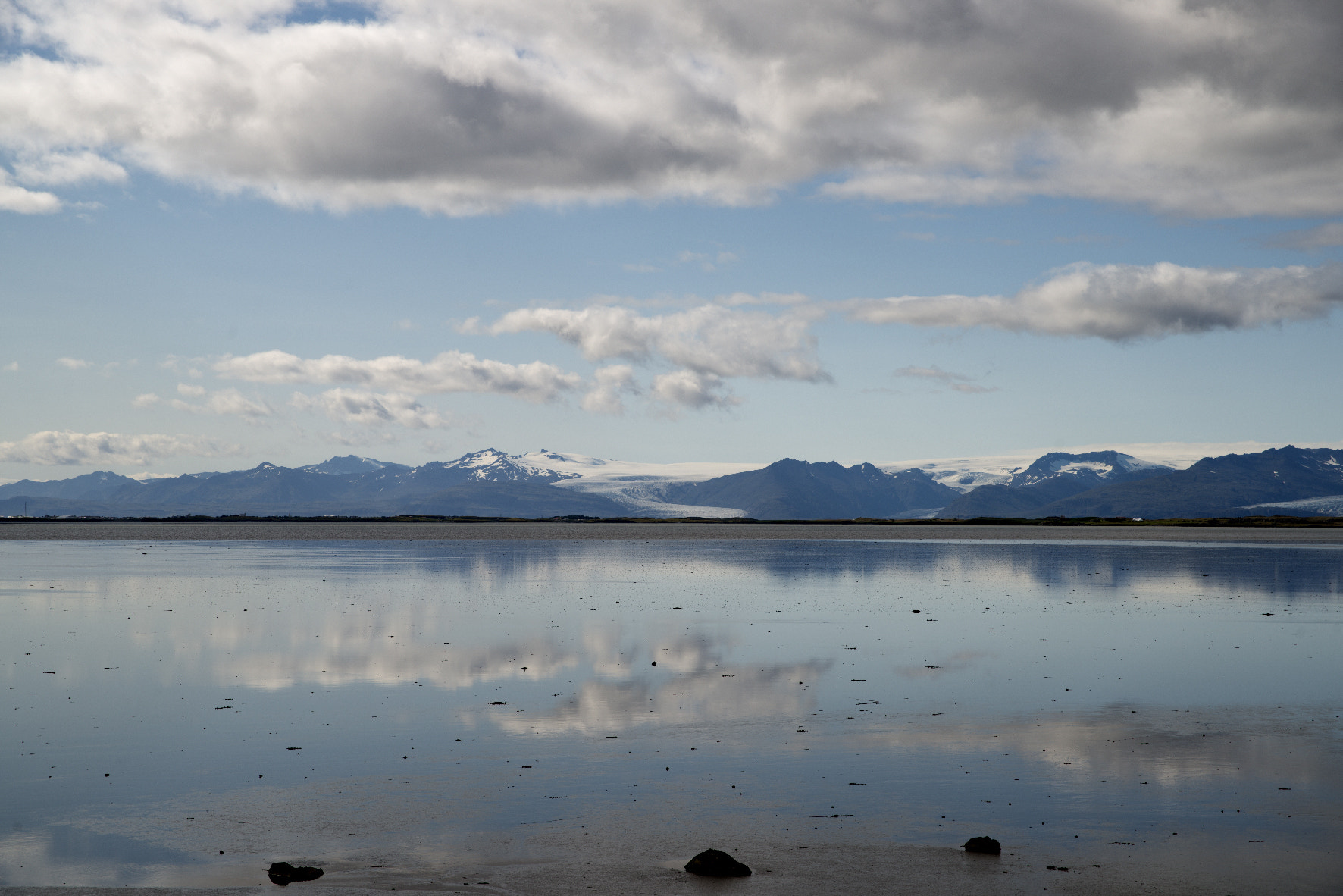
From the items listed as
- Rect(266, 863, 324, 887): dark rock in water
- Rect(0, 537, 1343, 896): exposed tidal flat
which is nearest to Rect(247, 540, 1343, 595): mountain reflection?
Rect(0, 537, 1343, 896): exposed tidal flat

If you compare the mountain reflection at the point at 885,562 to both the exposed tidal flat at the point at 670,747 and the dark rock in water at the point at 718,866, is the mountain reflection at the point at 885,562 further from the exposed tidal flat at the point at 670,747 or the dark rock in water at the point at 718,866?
the dark rock in water at the point at 718,866

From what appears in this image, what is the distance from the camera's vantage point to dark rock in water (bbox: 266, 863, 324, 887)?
1291cm

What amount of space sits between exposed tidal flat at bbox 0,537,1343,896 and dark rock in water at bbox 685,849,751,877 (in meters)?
0.27

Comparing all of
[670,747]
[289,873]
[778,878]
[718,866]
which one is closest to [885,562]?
[670,747]

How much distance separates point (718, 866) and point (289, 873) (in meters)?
5.23

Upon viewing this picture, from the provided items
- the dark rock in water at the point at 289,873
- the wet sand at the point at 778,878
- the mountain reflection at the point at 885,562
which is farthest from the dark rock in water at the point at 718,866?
the mountain reflection at the point at 885,562

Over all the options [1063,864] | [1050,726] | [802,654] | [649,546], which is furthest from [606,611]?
[649,546]

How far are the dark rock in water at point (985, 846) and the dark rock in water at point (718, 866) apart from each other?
309cm

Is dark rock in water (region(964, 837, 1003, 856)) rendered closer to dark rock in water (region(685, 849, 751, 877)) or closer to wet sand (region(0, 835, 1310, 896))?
wet sand (region(0, 835, 1310, 896))

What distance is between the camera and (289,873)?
13.0 metres

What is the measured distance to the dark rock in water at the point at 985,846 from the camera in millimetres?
13875

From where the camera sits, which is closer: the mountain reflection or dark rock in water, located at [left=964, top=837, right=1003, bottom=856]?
dark rock in water, located at [left=964, top=837, right=1003, bottom=856]

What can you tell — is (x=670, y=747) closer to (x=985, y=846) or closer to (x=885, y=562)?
(x=985, y=846)

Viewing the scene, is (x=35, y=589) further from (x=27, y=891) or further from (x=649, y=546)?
(x=649, y=546)
